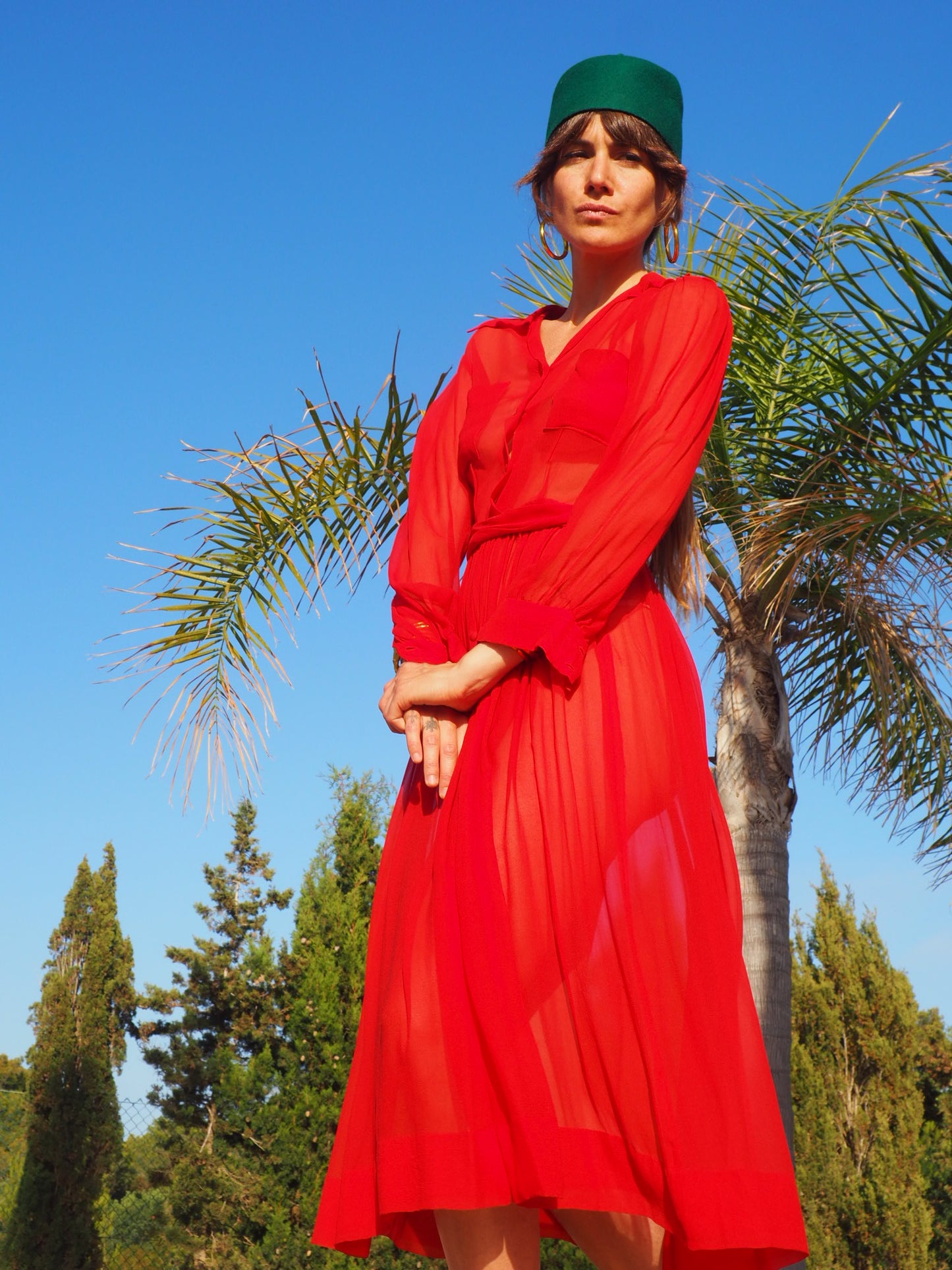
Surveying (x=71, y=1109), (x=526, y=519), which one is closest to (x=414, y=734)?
(x=526, y=519)

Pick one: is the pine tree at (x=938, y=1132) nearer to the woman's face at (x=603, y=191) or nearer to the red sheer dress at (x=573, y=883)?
the red sheer dress at (x=573, y=883)

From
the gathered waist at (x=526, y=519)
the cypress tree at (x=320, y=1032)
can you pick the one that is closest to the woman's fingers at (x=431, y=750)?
the gathered waist at (x=526, y=519)

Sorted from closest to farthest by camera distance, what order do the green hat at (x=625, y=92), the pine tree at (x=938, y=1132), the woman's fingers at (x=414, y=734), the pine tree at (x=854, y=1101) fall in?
1. the woman's fingers at (x=414, y=734)
2. the green hat at (x=625, y=92)
3. the pine tree at (x=854, y=1101)
4. the pine tree at (x=938, y=1132)

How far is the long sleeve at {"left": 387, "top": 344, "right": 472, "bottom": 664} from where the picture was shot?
1812 millimetres

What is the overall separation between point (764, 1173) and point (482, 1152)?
0.34m

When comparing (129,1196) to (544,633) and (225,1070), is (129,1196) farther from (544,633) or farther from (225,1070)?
(544,633)

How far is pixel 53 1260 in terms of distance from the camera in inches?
443

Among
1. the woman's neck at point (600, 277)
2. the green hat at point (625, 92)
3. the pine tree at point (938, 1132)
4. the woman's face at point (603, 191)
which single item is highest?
the green hat at point (625, 92)

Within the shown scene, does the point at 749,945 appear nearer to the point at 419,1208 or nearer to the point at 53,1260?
the point at 419,1208

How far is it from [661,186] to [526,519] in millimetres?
618

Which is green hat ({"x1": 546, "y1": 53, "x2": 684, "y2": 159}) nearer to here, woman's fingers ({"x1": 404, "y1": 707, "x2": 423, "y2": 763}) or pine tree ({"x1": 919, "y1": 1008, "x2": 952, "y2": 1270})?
woman's fingers ({"x1": 404, "y1": 707, "x2": 423, "y2": 763})

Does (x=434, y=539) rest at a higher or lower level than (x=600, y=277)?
lower

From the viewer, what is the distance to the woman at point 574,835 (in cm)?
146

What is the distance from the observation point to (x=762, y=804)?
4.60 metres
